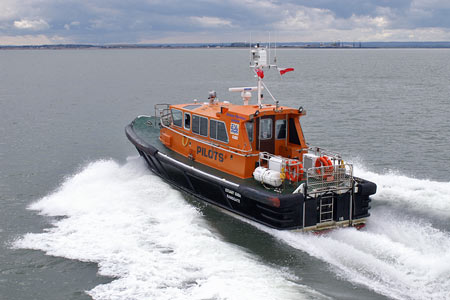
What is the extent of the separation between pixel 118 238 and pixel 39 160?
27.9 feet

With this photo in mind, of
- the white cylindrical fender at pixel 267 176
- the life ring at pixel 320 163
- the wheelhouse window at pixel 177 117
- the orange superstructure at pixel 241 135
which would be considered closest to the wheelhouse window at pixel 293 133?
the orange superstructure at pixel 241 135

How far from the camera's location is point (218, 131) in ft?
38.8

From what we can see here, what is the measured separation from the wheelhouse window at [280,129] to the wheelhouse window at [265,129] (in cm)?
16

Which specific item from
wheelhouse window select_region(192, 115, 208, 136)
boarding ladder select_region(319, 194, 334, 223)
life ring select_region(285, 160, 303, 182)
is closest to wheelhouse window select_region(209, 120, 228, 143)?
wheelhouse window select_region(192, 115, 208, 136)

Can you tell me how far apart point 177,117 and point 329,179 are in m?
4.74

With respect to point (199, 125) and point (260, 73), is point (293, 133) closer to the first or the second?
point (260, 73)

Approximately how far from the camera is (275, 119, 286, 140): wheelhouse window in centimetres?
1159

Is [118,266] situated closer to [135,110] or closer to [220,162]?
[220,162]

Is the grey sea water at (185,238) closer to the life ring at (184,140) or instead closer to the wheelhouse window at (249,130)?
the life ring at (184,140)

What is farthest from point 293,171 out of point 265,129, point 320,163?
point 265,129

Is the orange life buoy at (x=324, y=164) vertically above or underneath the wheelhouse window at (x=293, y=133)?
underneath

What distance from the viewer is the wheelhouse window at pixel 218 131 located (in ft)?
38.2

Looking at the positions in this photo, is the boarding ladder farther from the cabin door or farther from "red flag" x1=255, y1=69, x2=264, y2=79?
"red flag" x1=255, y1=69, x2=264, y2=79

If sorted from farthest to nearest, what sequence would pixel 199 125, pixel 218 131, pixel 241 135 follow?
pixel 199 125 < pixel 218 131 < pixel 241 135
